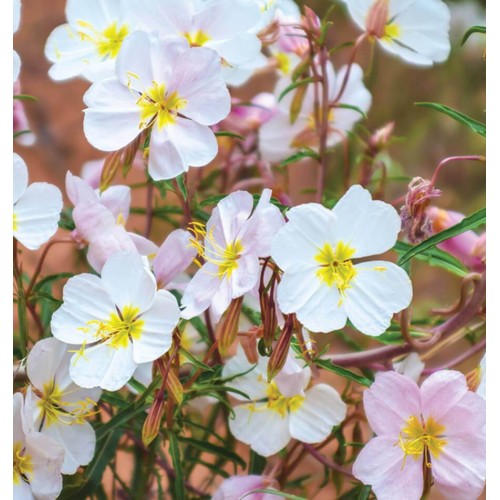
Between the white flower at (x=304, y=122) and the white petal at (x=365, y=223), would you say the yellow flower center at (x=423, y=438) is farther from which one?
the white flower at (x=304, y=122)

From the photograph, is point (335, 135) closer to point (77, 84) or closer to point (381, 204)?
point (381, 204)

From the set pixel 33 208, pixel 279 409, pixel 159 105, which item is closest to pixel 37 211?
pixel 33 208

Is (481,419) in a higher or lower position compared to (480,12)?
higher

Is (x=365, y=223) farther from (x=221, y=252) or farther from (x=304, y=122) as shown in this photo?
(x=304, y=122)

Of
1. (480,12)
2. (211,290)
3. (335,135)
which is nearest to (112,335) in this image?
(211,290)

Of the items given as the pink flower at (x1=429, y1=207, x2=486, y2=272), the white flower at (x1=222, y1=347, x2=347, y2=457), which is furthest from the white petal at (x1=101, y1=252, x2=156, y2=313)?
the pink flower at (x1=429, y1=207, x2=486, y2=272)
